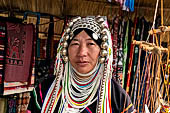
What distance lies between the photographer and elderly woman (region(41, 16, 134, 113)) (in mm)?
1207

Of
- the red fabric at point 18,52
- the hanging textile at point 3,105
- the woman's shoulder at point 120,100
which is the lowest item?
the hanging textile at point 3,105

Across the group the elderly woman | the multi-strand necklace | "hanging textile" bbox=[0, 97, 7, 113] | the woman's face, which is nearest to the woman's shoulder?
the elderly woman

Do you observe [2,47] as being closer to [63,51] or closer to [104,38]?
[63,51]

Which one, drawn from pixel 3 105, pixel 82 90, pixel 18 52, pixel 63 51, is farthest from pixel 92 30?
pixel 3 105

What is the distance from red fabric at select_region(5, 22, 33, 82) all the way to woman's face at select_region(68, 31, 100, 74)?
→ 3.66ft

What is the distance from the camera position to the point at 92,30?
4.03 ft

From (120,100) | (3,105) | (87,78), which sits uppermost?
(87,78)

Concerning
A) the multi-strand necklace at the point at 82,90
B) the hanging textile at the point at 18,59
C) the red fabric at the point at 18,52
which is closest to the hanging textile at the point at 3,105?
the hanging textile at the point at 18,59

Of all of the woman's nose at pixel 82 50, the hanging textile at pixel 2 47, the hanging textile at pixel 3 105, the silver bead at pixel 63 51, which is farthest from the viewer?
the hanging textile at pixel 3 105

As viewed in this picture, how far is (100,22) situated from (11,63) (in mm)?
1284

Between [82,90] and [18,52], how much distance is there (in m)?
1.23

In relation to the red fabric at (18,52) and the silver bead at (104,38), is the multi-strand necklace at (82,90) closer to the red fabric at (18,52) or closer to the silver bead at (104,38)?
the silver bead at (104,38)

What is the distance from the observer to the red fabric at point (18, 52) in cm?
205

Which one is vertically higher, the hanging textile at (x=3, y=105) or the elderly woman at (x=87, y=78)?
the elderly woman at (x=87, y=78)
